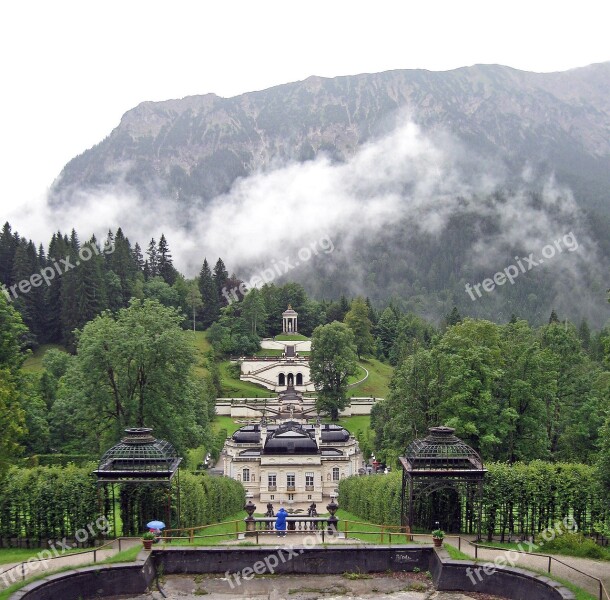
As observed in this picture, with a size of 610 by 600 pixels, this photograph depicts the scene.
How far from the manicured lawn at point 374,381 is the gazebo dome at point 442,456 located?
57940 mm

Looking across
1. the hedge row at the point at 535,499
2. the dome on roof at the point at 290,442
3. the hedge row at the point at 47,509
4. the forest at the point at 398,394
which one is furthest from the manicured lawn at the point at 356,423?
the hedge row at the point at 47,509

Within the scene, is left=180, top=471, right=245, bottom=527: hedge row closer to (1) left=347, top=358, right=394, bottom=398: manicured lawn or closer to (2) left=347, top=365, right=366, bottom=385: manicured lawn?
(1) left=347, top=358, right=394, bottom=398: manicured lawn

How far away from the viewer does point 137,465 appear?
22.3 m

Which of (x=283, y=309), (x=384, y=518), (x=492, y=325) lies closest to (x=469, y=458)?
(x=384, y=518)

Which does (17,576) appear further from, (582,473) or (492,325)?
(492,325)

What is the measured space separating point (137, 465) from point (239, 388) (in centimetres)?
6729

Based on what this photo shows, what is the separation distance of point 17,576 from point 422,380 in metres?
25.1

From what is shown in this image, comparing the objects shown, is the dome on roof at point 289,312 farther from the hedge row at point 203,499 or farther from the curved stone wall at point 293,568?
the curved stone wall at point 293,568

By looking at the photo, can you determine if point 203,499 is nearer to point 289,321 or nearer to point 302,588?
point 302,588

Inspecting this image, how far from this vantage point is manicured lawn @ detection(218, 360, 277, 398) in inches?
3407

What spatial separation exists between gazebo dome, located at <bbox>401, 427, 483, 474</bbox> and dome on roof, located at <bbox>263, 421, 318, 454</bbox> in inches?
1360

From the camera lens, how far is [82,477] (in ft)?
78.2

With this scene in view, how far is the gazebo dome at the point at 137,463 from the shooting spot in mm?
22078

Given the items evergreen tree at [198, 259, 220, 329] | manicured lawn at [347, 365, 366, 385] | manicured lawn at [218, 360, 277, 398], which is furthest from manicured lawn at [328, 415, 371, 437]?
evergreen tree at [198, 259, 220, 329]
